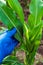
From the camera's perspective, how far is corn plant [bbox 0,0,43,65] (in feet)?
6.40

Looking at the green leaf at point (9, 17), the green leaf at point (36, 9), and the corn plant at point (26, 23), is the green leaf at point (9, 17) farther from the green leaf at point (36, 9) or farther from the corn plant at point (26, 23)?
the green leaf at point (36, 9)

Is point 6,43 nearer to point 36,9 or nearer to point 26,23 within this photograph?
point 26,23

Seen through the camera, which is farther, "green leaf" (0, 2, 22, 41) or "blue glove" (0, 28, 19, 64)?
"green leaf" (0, 2, 22, 41)

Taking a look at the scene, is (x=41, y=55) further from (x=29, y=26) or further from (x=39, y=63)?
(x=29, y=26)

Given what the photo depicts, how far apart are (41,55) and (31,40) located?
0.93 meters

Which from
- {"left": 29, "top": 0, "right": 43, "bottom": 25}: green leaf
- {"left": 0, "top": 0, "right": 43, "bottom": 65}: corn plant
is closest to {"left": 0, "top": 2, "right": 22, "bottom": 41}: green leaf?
{"left": 0, "top": 0, "right": 43, "bottom": 65}: corn plant

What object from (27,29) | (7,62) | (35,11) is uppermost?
(35,11)

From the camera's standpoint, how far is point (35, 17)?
202 cm

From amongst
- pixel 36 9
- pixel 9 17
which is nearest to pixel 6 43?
pixel 9 17

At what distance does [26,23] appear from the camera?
2.02 m

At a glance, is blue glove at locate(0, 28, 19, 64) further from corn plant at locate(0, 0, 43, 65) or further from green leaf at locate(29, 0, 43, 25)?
green leaf at locate(29, 0, 43, 25)

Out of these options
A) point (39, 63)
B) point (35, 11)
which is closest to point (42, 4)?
point (35, 11)

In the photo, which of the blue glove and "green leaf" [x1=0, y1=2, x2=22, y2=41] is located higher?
"green leaf" [x1=0, y1=2, x2=22, y2=41]

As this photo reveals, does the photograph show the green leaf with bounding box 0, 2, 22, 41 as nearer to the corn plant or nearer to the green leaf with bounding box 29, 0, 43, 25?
the corn plant
